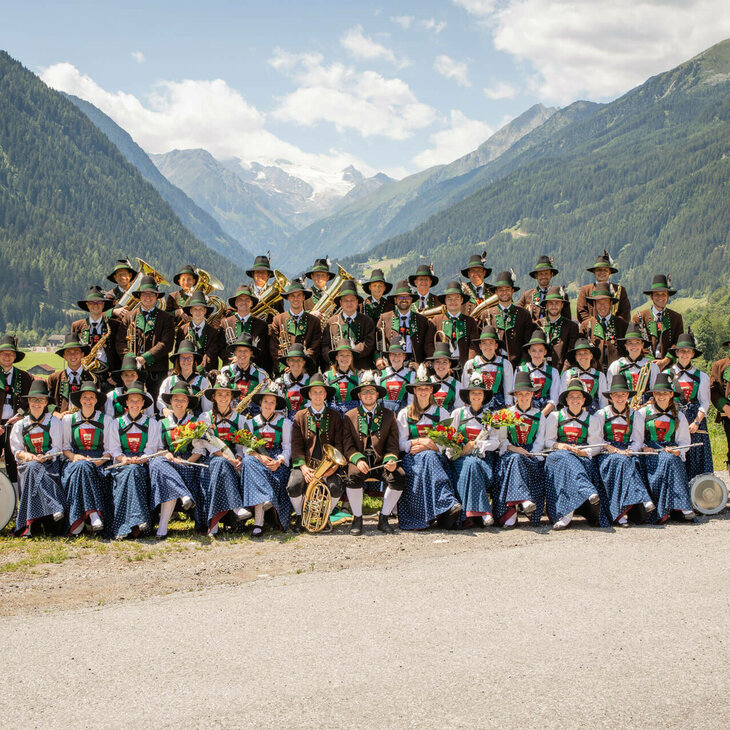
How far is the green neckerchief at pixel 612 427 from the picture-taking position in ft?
34.0

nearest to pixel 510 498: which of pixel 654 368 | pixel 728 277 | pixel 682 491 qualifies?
pixel 682 491

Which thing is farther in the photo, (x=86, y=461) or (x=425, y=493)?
(x=425, y=493)

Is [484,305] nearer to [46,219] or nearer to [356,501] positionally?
[356,501]

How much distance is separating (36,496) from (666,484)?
25.7 feet

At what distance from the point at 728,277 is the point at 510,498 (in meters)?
170

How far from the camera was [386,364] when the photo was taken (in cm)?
1152

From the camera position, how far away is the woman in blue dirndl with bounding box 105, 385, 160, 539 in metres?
9.61

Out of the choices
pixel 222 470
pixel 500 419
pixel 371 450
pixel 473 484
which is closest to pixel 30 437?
pixel 222 470

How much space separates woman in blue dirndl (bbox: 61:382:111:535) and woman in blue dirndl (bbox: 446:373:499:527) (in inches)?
172

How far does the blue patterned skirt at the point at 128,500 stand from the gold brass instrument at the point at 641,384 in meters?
6.60

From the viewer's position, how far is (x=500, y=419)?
1013cm

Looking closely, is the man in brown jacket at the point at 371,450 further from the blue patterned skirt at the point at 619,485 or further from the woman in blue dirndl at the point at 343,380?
the blue patterned skirt at the point at 619,485

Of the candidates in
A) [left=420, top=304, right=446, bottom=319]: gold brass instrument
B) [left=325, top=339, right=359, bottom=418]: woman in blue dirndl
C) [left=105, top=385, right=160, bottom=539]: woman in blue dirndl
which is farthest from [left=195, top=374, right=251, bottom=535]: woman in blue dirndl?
[left=420, top=304, right=446, bottom=319]: gold brass instrument

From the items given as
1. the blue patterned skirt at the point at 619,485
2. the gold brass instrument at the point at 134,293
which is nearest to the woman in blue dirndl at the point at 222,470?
the gold brass instrument at the point at 134,293
